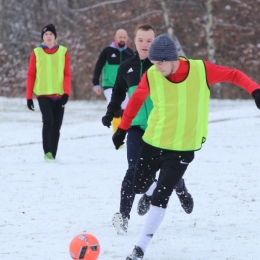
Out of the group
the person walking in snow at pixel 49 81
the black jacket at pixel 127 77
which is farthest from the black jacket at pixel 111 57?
the black jacket at pixel 127 77

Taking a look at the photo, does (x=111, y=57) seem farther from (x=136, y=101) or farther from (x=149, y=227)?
(x=149, y=227)

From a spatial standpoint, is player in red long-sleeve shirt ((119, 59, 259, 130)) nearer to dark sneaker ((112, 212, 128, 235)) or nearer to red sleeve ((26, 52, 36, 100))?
dark sneaker ((112, 212, 128, 235))

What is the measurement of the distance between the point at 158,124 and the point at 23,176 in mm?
4244

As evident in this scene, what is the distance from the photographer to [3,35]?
1511 inches

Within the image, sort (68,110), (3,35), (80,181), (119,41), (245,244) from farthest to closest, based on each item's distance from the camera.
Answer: (3,35) → (68,110) → (119,41) → (80,181) → (245,244)

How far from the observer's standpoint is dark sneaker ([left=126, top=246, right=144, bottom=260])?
5311 millimetres

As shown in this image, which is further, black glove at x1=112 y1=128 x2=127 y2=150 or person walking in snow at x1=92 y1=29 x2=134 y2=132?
person walking in snow at x1=92 y1=29 x2=134 y2=132

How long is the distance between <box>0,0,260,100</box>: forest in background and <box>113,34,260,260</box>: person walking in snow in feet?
78.4

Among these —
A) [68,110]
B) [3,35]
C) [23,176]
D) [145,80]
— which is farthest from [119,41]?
[3,35]

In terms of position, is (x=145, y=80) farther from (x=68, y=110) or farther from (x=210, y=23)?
(x=210, y=23)

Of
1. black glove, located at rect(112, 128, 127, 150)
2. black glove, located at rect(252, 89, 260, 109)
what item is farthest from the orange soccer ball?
black glove, located at rect(252, 89, 260, 109)

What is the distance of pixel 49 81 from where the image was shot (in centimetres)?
1041

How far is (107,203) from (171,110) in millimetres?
2402

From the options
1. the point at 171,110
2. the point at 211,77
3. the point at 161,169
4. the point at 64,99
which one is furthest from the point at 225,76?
the point at 64,99
